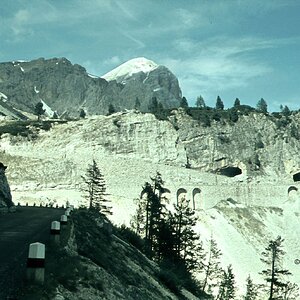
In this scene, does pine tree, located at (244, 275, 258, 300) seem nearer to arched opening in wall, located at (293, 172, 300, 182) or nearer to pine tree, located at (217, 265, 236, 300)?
pine tree, located at (217, 265, 236, 300)

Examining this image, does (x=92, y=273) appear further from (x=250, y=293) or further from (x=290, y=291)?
(x=290, y=291)

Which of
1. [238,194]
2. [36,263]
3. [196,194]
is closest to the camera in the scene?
[36,263]

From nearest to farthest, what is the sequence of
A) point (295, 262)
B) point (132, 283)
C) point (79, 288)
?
point (79, 288), point (132, 283), point (295, 262)

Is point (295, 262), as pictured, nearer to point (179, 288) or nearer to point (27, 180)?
point (27, 180)

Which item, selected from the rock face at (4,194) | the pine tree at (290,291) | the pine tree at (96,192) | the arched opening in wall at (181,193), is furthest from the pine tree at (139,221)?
the arched opening in wall at (181,193)

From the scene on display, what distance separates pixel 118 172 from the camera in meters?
80.3

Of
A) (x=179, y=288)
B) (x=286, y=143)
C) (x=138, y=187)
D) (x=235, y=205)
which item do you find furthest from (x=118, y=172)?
(x=179, y=288)

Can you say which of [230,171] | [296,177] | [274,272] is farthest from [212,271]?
[296,177]

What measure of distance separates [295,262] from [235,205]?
49.8 ft

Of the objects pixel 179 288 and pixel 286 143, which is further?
pixel 286 143

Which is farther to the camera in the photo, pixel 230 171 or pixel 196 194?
pixel 230 171

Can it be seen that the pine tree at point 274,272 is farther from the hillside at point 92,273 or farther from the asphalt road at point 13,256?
the asphalt road at point 13,256

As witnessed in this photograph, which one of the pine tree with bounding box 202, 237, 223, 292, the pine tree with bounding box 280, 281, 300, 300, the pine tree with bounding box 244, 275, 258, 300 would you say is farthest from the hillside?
the pine tree with bounding box 280, 281, 300, 300

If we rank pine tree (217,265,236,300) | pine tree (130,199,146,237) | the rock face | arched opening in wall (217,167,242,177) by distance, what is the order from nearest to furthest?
the rock face < pine tree (217,265,236,300) < pine tree (130,199,146,237) < arched opening in wall (217,167,242,177)
